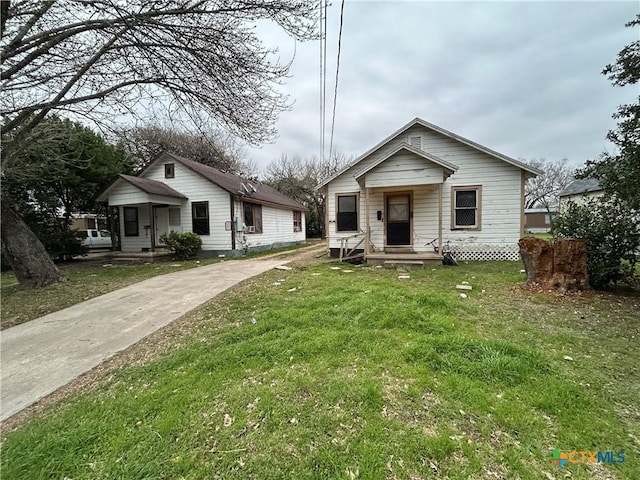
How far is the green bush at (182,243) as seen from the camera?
→ 1248 cm

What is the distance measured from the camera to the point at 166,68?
5.48 meters

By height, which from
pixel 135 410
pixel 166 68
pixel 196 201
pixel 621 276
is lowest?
pixel 135 410

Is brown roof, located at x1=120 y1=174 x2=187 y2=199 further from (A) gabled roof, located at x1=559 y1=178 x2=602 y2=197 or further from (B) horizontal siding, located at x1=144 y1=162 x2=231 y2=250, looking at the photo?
(A) gabled roof, located at x1=559 y1=178 x2=602 y2=197

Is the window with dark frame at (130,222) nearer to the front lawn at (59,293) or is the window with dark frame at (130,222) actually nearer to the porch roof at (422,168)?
the front lawn at (59,293)

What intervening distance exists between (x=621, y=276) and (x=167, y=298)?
30.5 feet

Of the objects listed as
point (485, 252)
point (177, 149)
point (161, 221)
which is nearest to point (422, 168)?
point (485, 252)

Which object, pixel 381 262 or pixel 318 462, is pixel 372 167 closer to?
pixel 381 262

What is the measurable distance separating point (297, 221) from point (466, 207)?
13.0 metres

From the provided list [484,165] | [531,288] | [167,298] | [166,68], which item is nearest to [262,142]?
[166,68]

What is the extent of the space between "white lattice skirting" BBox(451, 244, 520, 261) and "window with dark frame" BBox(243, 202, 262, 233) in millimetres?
9477

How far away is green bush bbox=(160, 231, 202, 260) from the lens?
12477 mm

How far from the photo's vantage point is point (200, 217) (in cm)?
1370

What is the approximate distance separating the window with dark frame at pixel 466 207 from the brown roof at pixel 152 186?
38.5ft

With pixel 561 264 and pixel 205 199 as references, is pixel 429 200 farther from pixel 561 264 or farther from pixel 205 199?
pixel 205 199
